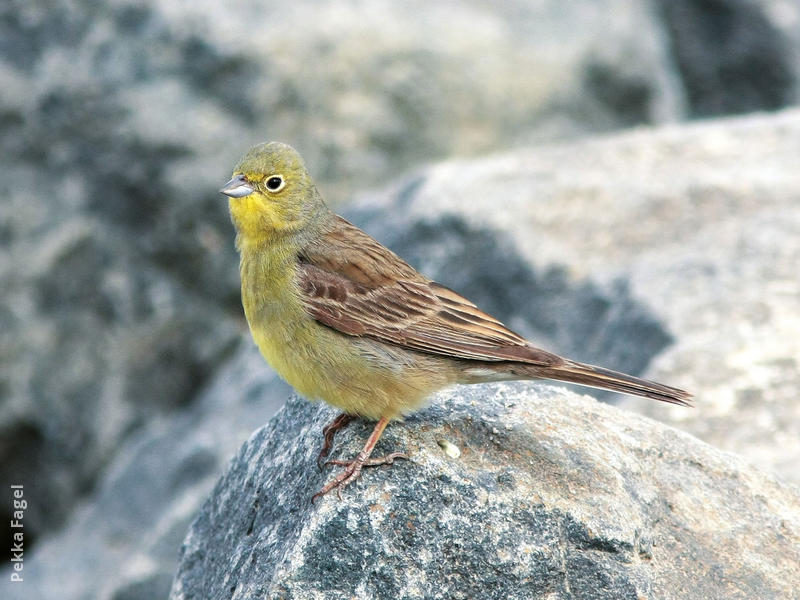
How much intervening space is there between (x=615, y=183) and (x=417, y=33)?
297cm

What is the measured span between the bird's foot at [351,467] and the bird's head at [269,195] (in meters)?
1.36

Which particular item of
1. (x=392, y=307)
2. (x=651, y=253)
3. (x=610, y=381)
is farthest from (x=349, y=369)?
(x=651, y=253)

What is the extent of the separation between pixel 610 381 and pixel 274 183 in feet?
6.33

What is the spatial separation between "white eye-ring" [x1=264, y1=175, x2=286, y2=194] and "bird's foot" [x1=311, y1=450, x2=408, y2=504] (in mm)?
1550

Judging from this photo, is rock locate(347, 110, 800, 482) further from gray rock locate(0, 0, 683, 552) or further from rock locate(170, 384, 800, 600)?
gray rock locate(0, 0, 683, 552)

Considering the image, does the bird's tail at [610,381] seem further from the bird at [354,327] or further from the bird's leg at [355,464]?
the bird's leg at [355,464]

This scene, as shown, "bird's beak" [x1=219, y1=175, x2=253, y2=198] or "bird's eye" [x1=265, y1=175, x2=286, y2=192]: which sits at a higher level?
"bird's eye" [x1=265, y1=175, x2=286, y2=192]

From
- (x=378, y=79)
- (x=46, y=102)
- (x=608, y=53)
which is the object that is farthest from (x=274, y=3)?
(x=608, y=53)

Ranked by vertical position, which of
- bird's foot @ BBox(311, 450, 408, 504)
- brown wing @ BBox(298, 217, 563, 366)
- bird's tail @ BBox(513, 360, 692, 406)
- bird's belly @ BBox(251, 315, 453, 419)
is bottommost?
bird's foot @ BBox(311, 450, 408, 504)

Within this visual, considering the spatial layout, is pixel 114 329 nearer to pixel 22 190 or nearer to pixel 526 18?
pixel 22 190

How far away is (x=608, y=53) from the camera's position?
10242 millimetres

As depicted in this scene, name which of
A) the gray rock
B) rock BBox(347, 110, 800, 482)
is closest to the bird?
rock BBox(347, 110, 800, 482)

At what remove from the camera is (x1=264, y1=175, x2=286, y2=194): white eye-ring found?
5.19 meters

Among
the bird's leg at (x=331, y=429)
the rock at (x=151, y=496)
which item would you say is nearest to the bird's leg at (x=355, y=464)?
the bird's leg at (x=331, y=429)
